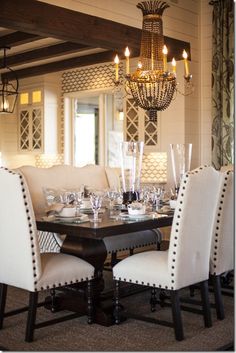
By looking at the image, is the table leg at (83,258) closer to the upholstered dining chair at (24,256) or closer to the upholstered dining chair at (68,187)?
the upholstered dining chair at (24,256)

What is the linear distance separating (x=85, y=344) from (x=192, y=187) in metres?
1.04

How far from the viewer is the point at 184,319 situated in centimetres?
340

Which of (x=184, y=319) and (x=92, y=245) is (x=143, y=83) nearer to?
(x=92, y=245)

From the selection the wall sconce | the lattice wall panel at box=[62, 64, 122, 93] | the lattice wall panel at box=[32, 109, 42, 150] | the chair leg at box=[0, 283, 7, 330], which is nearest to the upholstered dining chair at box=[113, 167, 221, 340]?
the chair leg at box=[0, 283, 7, 330]

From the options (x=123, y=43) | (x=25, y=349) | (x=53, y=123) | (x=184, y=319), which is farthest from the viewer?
(x=53, y=123)

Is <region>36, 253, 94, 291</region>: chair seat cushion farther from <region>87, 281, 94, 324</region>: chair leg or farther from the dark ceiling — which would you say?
the dark ceiling

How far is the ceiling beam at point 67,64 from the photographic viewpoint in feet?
24.9

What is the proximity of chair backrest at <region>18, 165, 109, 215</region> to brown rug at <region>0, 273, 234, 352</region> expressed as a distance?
1235mm

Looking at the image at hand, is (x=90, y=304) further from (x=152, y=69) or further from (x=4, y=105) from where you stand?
(x=4, y=105)

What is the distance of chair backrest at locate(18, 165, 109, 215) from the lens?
450 cm

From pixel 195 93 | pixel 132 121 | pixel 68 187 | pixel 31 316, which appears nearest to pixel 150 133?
pixel 132 121

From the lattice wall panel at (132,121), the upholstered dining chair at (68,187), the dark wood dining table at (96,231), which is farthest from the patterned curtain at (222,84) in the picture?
the dark wood dining table at (96,231)

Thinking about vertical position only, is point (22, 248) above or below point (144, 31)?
below

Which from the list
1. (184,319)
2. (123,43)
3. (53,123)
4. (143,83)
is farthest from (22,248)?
(53,123)
